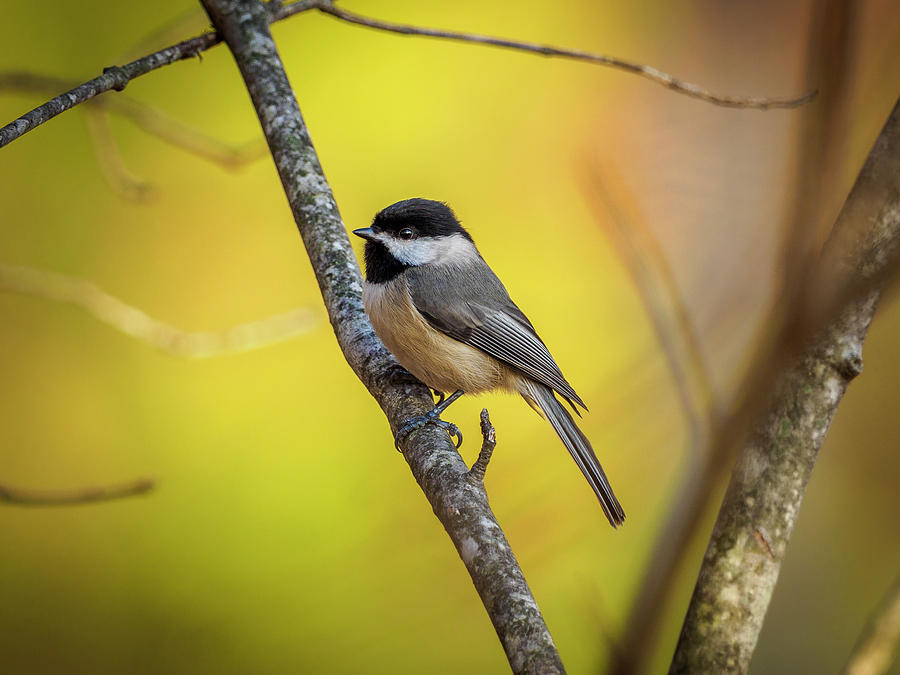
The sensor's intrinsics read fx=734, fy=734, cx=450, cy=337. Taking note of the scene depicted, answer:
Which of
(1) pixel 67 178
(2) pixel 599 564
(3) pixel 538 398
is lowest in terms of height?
(2) pixel 599 564

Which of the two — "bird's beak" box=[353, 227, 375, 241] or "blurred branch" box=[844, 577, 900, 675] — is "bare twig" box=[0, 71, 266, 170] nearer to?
"bird's beak" box=[353, 227, 375, 241]

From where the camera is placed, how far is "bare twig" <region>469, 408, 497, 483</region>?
3.34 feet

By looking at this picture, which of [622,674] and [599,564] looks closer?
[622,674]

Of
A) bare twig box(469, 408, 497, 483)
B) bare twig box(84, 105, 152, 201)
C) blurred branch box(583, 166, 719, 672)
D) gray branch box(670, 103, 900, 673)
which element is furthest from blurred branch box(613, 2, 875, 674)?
bare twig box(84, 105, 152, 201)

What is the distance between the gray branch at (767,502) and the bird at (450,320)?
877 millimetres

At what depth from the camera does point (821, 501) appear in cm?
170

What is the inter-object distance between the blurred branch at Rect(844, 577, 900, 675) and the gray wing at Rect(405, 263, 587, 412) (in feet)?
3.75

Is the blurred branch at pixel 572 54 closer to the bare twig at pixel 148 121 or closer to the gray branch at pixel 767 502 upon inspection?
the bare twig at pixel 148 121

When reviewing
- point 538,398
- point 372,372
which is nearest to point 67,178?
point 372,372

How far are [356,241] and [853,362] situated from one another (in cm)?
190

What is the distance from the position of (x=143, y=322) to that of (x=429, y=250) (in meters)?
0.93

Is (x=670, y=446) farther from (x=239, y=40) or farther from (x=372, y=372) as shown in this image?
(x=239, y=40)

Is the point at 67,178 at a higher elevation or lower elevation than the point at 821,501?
higher

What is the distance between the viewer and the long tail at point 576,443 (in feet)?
5.33
